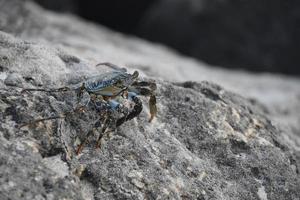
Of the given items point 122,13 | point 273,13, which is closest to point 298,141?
point 273,13

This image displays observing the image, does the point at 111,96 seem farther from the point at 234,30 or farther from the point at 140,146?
the point at 234,30

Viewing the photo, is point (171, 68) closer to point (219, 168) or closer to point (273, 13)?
point (219, 168)

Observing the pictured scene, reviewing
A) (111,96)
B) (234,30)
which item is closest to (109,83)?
(111,96)

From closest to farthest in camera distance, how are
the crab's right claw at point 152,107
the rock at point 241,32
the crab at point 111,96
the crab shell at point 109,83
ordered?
the crab at point 111,96 < the crab shell at point 109,83 < the crab's right claw at point 152,107 < the rock at point 241,32

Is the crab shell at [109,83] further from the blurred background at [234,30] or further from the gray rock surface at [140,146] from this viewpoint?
the blurred background at [234,30]

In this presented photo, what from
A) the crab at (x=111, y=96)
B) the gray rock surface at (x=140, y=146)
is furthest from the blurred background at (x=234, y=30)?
the crab at (x=111, y=96)

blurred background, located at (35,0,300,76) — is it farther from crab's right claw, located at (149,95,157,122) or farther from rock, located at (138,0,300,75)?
crab's right claw, located at (149,95,157,122)

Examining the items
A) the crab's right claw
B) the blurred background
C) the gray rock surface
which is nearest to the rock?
the blurred background

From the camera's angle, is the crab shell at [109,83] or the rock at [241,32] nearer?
the crab shell at [109,83]
